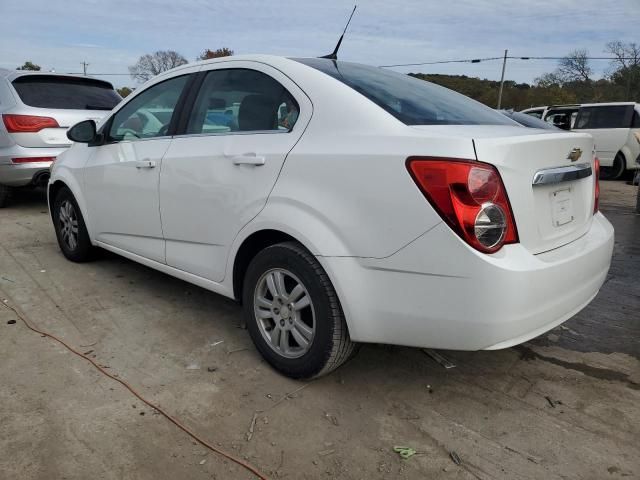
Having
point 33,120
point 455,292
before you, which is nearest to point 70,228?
point 33,120

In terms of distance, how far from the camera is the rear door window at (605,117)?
12266 mm

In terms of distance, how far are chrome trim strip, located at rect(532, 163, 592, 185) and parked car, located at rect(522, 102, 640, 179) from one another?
10.6 m

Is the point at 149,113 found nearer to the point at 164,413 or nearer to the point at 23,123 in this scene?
the point at 164,413

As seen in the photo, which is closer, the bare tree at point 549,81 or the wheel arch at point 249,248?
the wheel arch at point 249,248

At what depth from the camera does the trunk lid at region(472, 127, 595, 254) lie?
208 cm

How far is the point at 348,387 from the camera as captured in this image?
8.75ft

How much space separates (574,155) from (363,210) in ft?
3.59

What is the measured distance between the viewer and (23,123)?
19.9 feet

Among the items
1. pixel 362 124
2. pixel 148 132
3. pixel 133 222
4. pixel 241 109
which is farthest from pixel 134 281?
pixel 362 124

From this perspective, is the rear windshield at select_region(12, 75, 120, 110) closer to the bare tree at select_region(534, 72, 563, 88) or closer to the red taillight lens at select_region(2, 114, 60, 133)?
the red taillight lens at select_region(2, 114, 60, 133)

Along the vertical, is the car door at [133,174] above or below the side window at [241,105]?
below

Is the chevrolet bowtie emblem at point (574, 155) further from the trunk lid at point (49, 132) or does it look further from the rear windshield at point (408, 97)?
the trunk lid at point (49, 132)

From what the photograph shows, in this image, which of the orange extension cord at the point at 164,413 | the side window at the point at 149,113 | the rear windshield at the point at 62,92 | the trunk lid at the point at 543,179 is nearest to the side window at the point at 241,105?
the side window at the point at 149,113

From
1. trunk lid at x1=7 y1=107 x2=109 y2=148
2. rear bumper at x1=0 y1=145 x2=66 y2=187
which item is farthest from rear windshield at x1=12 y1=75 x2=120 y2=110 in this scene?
rear bumper at x1=0 y1=145 x2=66 y2=187
